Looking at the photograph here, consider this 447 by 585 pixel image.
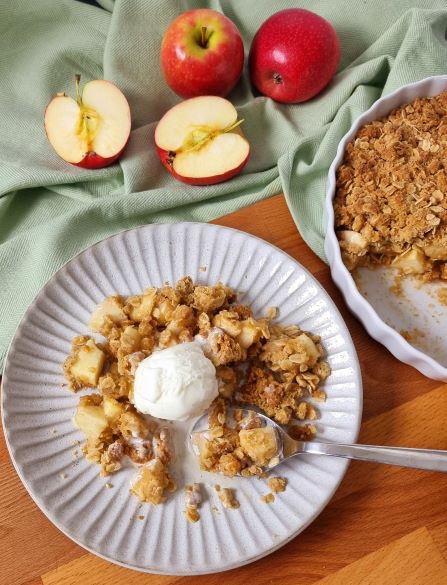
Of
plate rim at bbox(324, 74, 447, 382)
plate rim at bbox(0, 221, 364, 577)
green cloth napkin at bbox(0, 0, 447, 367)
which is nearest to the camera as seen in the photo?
plate rim at bbox(0, 221, 364, 577)

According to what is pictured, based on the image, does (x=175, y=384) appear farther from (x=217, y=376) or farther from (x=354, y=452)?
(x=354, y=452)

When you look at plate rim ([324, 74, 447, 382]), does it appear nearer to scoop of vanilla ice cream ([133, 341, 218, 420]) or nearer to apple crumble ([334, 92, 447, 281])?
apple crumble ([334, 92, 447, 281])

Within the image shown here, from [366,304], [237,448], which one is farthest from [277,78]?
[237,448]

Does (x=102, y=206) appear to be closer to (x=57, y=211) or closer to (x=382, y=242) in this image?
(x=57, y=211)

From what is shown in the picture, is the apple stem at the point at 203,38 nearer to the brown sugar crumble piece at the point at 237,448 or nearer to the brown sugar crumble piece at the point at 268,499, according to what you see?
the brown sugar crumble piece at the point at 237,448

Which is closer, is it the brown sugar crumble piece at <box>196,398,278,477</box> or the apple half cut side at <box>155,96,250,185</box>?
the brown sugar crumble piece at <box>196,398,278,477</box>

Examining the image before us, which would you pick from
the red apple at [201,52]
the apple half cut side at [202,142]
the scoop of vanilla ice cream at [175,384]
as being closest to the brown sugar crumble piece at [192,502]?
the scoop of vanilla ice cream at [175,384]

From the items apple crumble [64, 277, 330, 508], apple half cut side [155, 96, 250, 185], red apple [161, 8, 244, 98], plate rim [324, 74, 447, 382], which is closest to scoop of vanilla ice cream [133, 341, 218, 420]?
apple crumble [64, 277, 330, 508]

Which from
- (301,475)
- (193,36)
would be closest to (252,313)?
(301,475)

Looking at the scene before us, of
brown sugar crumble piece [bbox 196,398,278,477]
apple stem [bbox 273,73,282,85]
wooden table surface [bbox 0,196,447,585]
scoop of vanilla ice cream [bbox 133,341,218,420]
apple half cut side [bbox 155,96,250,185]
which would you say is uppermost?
apple stem [bbox 273,73,282,85]
